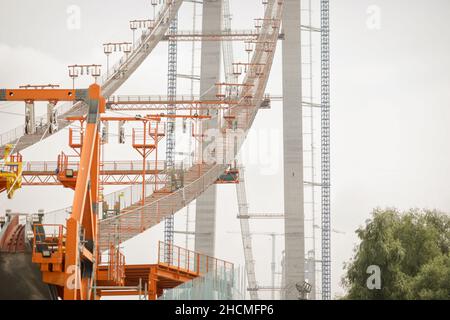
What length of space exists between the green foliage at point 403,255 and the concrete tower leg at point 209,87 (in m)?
17.0

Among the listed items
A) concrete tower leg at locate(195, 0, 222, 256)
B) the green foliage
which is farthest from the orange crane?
concrete tower leg at locate(195, 0, 222, 256)

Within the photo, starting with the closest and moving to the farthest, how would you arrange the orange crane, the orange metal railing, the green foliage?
the orange crane
the orange metal railing
the green foliage

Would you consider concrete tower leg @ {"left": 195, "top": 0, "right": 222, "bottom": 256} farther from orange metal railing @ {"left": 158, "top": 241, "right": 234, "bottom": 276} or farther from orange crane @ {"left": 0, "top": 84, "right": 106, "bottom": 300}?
orange crane @ {"left": 0, "top": 84, "right": 106, "bottom": 300}

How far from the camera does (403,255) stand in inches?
2405

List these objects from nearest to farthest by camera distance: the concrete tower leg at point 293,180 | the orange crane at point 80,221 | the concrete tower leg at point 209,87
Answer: the orange crane at point 80,221, the concrete tower leg at point 209,87, the concrete tower leg at point 293,180

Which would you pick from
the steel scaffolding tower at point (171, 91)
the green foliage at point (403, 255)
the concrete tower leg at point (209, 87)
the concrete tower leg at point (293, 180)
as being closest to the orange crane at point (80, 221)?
the green foliage at point (403, 255)

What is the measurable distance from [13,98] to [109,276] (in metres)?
8.04

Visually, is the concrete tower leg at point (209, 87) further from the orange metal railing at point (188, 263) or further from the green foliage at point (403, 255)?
the green foliage at point (403, 255)

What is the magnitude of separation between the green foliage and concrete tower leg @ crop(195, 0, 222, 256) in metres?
17.0

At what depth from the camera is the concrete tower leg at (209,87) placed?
262 feet

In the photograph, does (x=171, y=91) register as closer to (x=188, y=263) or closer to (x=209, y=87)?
(x=209, y=87)

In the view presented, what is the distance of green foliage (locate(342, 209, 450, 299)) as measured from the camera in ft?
192
